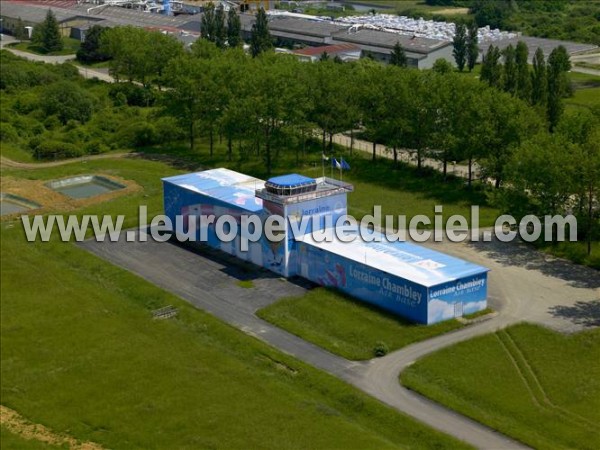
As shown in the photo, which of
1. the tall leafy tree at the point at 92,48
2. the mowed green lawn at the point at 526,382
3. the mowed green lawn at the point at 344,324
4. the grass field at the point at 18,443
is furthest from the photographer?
the tall leafy tree at the point at 92,48

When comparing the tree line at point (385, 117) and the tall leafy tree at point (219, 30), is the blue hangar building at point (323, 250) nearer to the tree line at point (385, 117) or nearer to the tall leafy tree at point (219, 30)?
the tree line at point (385, 117)

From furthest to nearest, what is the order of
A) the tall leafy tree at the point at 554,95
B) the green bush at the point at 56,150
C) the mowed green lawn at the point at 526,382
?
1. the green bush at the point at 56,150
2. the tall leafy tree at the point at 554,95
3. the mowed green lawn at the point at 526,382

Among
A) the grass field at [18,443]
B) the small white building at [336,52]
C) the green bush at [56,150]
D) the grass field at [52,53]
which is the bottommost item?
Result: the grass field at [18,443]

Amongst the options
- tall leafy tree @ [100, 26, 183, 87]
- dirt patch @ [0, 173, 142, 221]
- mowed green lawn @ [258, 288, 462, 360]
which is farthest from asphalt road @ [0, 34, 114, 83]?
mowed green lawn @ [258, 288, 462, 360]

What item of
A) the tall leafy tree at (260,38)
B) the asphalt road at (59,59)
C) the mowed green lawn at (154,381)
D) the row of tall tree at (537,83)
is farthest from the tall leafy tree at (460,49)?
the mowed green lawn at (154,381)

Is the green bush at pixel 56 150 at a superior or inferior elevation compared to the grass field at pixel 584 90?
inferior

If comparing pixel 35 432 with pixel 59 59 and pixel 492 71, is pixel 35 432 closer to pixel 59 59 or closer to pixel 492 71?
pixel 492 71

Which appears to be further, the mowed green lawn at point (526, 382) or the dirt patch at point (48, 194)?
the dirt patch at point (48, 194)
